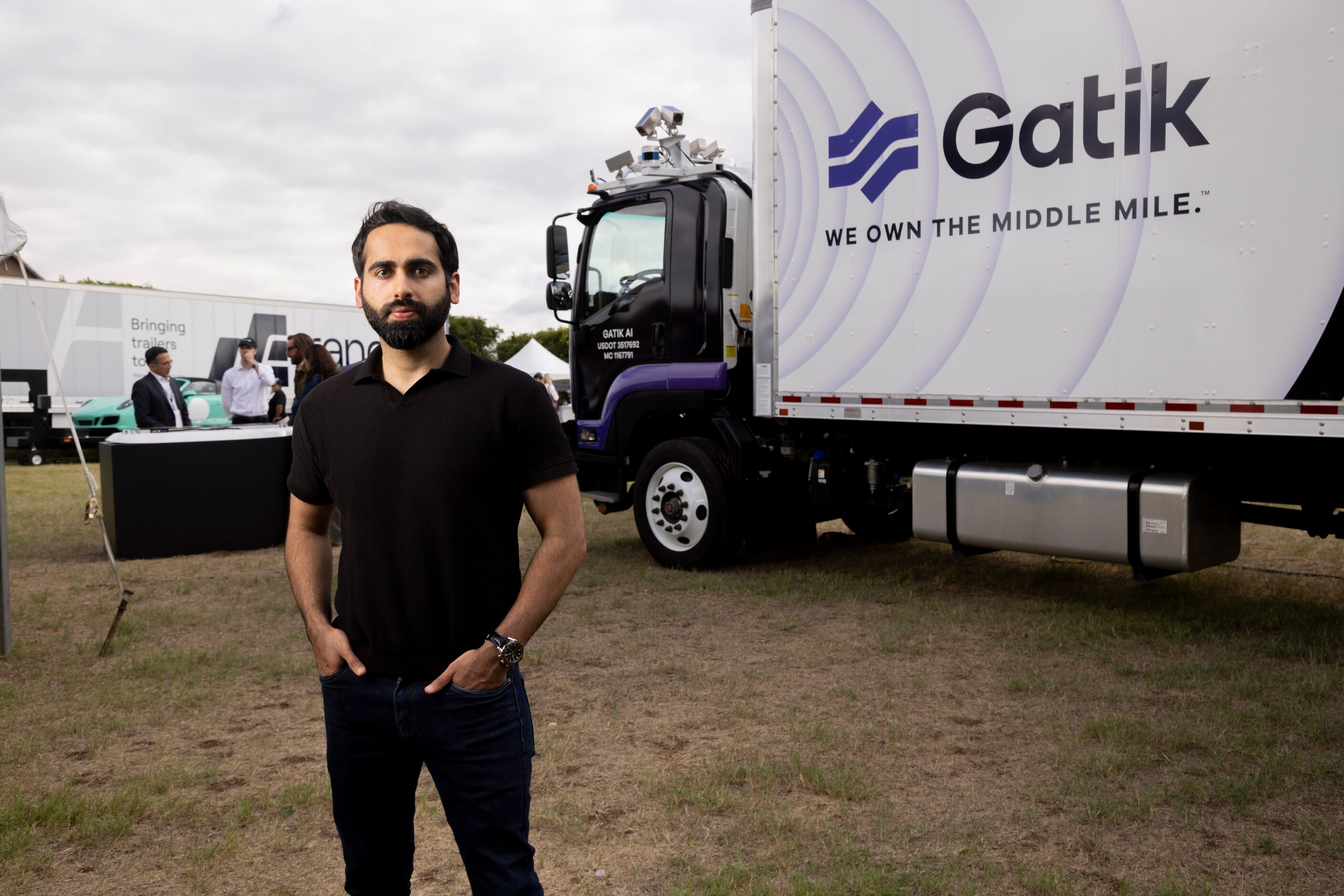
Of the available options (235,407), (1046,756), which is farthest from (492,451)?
(235,407)

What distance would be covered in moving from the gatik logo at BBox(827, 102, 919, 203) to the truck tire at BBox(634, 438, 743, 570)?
85.2 inches

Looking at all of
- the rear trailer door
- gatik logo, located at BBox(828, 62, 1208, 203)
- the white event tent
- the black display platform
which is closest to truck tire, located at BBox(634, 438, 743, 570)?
the rear trailer door

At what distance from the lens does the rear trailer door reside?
477cm

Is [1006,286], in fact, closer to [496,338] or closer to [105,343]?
[105,343]

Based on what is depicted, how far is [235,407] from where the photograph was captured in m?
11.1

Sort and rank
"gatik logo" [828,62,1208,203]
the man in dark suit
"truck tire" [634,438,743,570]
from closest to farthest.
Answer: "gatik logo" [828,62,1208,203], "truck tire" [634,438,743,570], the man in dark suit

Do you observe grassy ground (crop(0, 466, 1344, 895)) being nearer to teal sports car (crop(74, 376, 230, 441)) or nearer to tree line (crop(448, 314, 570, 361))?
teal sports car (crop(74, 376, 230, 441))

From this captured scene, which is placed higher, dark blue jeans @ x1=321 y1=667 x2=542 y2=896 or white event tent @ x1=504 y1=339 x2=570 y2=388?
white event tent @ x1=504 y1=339 x2=570 y2=388

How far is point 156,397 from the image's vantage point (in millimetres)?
9859

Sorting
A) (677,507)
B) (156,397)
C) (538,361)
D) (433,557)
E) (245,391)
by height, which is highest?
(538,361)

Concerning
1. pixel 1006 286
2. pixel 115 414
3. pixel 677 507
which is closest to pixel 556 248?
pixel 677 507

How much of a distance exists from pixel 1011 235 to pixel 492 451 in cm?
444

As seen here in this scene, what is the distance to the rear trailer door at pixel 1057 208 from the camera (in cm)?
477

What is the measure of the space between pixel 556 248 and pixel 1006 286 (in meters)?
3.76
